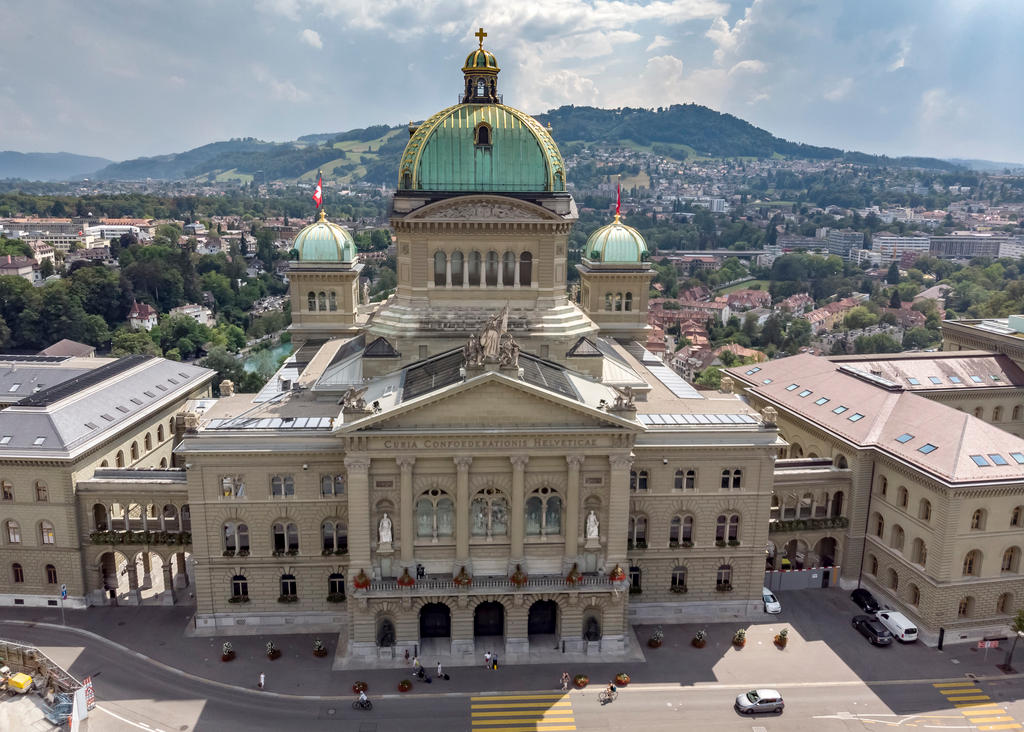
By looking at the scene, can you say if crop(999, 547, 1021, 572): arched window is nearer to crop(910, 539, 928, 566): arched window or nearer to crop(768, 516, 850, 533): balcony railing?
crop(910, 539, 928, 566): arched window

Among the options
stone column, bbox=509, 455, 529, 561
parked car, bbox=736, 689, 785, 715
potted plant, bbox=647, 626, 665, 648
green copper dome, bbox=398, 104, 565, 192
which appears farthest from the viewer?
green copper dome, bbox=398, 104, 565, 192

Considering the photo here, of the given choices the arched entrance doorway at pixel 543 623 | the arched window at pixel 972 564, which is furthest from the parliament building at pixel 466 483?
the arched window at pixel 972 564

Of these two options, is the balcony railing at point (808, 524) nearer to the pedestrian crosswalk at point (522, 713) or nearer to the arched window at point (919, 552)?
the arched window at point (919, 552)

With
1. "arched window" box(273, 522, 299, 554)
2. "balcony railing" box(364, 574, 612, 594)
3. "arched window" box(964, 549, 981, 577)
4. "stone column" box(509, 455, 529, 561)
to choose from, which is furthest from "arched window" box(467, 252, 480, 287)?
"arched window" box(964, 549, 981, 577)

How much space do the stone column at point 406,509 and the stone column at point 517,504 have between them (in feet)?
25.7

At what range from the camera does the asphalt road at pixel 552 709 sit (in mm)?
56125

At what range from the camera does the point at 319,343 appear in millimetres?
96125

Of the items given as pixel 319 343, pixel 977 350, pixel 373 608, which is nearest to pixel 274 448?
pixel 373 608

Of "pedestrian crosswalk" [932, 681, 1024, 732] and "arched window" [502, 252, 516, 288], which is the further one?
"arched window" [502, 252, 516, 288]

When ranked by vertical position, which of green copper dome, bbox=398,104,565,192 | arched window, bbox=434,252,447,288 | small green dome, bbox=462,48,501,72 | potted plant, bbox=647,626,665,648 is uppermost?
small green dome, bbox=462,48,501,72

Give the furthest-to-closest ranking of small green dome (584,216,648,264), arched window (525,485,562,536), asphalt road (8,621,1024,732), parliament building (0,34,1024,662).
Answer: small green dome (584,216,648,264) → arched window (525,485,562,536) → parliament building (0,34,1024,662) → asphalt road (8,621,1024,732)

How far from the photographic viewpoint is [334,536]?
66500 mm

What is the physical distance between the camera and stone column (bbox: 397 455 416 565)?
→ 197ft

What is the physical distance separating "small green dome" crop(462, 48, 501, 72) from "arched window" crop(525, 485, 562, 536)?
4053cm
